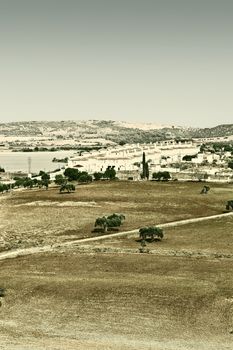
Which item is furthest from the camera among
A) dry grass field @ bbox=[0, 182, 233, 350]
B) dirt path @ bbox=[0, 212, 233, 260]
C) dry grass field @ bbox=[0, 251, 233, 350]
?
dirt path @ bbox=[0, 212, 233, 260]

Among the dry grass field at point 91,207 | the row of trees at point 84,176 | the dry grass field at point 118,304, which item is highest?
the row of trees at point 84,176

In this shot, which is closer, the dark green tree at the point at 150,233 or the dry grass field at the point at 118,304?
the dry grass field at the point at 118,304

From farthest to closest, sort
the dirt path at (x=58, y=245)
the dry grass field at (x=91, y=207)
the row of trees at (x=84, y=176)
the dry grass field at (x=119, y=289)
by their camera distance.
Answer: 1. the row of trees at (x=84, y=176)
2. the dry grass field at (x=91, y=207)
3. the dirt path at (x=58, y=245)
4. the dry grass field at (x=119, y=289)

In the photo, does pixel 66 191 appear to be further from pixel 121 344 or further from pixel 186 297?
pixel 121 344

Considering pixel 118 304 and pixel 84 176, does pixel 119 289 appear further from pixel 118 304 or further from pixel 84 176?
pixel 84 176

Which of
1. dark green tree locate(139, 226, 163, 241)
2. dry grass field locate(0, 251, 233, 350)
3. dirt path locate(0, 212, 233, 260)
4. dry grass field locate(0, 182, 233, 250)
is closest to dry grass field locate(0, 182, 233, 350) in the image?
dry grass field locate(0, 251, 233, 350)

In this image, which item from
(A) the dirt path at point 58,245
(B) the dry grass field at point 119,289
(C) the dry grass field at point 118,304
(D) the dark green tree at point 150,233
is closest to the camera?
(C) the dry grass field at point 118,304

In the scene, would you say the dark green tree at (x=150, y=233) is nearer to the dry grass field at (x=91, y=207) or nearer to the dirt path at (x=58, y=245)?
the dirt path at (x=58, y=245)

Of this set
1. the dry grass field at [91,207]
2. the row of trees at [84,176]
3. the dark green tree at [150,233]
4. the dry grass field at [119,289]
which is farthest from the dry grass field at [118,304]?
the row of trees at [84,176]

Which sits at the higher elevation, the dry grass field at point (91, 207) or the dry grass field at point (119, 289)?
the dry grass field at point (91, 207)

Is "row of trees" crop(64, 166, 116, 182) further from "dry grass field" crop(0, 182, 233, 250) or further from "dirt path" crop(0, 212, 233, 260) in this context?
"dirt path" crop(0, 212, 233, 260)
